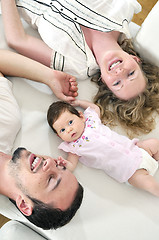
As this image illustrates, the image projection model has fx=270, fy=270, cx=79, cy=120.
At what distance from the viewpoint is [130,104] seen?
4.08 ft

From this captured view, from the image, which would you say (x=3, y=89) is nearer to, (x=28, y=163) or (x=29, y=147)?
(x=29, y=147)

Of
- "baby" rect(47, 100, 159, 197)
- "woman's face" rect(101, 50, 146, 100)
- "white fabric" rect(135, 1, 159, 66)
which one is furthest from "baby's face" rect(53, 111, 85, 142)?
"white fabric" rect(135, 1, 159, 66)

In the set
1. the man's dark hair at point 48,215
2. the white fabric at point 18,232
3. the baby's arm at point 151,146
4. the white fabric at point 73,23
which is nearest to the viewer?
the man's dark hair at point 48,215

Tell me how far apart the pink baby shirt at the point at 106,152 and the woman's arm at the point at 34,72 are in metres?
0.21

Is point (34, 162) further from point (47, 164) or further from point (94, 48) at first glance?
point (94, 48)

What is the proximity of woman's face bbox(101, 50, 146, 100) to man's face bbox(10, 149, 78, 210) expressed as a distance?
0.50 meters

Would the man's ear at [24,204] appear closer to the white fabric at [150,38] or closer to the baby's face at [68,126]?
the baby's face at [68,126]

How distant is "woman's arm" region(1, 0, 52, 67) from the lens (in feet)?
4.04

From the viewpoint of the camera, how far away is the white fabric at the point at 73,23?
1.25 m

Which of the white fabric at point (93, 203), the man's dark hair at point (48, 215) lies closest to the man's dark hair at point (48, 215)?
the man's dark hair at point (48, 215)

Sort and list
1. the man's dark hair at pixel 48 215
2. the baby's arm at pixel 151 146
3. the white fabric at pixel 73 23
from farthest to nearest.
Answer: the white fabric at pixel 73 23 → the baby's arm at pixel 151 146 → the man's dark hair at pixel 48 215

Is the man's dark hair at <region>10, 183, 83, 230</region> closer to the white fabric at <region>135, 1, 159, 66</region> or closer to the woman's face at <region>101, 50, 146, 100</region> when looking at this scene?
the woman's face at <region>101, 50, 146, 100</region>

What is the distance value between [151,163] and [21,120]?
22.1 inches

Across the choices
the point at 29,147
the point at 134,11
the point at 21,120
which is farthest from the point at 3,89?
the point at 134,11
